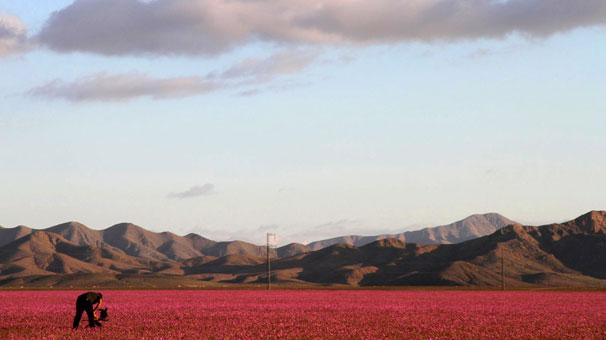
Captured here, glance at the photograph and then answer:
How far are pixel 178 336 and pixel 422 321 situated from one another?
1323 cm

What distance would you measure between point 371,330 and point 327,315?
11495 mm

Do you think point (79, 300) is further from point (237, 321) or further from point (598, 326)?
point (598, 326)

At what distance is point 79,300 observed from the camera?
33.1m

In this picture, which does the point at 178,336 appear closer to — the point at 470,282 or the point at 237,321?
the point at 237,321

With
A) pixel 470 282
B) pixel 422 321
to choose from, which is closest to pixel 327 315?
pixel 422 321

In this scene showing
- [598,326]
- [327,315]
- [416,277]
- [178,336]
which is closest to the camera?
[178,336]

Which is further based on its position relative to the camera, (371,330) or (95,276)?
(95,276)

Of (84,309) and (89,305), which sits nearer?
(89,305)

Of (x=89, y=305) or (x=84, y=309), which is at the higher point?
(x=89, y=305)

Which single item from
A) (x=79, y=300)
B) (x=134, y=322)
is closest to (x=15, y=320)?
(x=134, y=322)

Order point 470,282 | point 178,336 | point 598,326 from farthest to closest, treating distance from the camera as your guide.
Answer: point 470,282 < point 598,326 < point 178,336

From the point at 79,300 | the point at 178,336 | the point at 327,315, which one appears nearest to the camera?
the point at 178,336

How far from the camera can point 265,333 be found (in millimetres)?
31984

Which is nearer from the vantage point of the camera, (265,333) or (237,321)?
(265,333)
